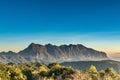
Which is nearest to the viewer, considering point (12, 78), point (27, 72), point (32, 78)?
point (12, 78)

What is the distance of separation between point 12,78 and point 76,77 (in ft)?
113

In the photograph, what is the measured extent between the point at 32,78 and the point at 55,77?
710 inches

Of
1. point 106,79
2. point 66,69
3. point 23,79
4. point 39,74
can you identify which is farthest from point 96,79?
point 23,79

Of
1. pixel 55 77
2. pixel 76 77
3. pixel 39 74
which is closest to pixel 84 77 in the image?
pixel 76 77

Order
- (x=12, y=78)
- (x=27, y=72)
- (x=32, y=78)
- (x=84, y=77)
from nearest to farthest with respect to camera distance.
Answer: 1. (x=12, y=78)
2. (x=84, y=77)
3. (x=32, y=78)
4. (x=27, y=72)

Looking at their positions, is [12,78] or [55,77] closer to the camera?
[12,78]

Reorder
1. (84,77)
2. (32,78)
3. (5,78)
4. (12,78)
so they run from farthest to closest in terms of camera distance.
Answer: (32,78), (84,77), (12,78), (5,78)

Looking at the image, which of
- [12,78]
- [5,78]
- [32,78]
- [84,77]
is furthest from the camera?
[32,78]

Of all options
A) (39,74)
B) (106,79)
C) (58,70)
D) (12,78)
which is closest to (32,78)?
(39,74)

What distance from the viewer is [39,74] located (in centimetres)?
18400

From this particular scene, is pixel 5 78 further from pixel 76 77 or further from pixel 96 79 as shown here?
pixel 96 79

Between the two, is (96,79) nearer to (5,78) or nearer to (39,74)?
(39,74)

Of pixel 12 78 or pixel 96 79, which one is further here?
pixel 96 79

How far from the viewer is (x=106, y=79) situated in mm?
184250
